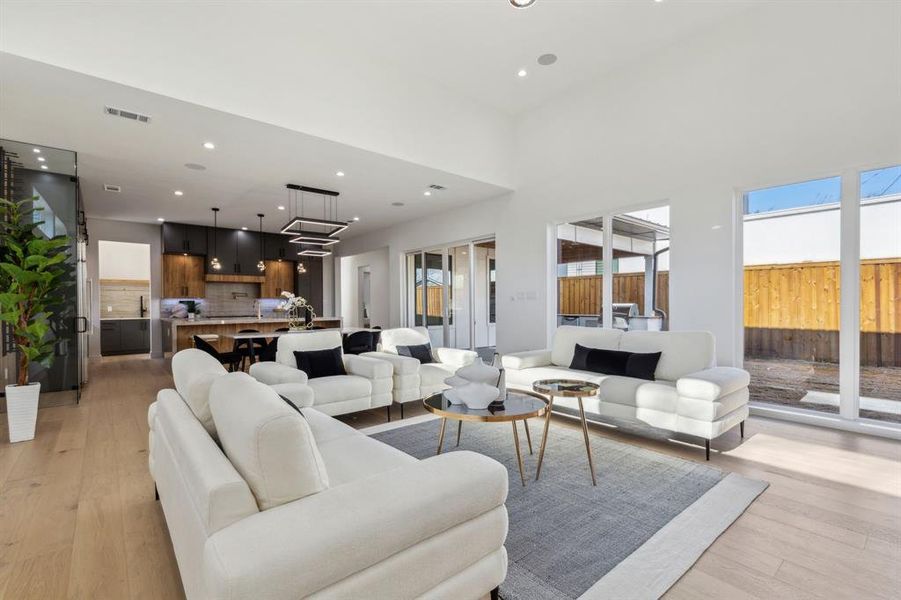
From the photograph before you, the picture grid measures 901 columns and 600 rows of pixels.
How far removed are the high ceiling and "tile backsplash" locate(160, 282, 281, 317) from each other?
145 inches

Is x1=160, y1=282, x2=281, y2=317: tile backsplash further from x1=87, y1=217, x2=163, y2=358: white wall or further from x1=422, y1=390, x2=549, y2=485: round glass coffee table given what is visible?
x1=422, y1=390, x2=549, y2=485: round glass coffee table

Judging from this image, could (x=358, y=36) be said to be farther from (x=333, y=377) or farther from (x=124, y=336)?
(x=124, y=336)

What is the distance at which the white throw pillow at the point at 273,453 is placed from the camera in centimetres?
126

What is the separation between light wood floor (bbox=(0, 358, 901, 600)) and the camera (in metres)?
1.83

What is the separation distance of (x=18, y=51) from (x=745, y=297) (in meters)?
6.60

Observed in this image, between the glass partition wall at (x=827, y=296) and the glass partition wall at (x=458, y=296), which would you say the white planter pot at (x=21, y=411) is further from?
the glass partition wall at (x=827, y=296)

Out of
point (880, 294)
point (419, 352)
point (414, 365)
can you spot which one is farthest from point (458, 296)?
point (880, 294)

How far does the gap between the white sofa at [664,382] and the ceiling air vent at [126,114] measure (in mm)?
4250

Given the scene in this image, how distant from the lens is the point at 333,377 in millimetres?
4176

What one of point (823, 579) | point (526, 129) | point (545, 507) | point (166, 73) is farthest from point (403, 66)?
point (823, 579)

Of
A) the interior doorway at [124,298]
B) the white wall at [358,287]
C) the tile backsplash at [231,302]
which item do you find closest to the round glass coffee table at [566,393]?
the white wall at [358,287]

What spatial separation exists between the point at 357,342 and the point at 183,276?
5953 mm

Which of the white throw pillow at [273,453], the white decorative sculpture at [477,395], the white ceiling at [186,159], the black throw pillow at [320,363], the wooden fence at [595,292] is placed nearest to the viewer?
the white throw pillow at [273,453]

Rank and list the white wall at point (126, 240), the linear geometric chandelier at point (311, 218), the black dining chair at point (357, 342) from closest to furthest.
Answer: the black dining chair at point (357, 342) → the linear geometric chandelier at point (311, 218) → the white wall at point (126, 240)
